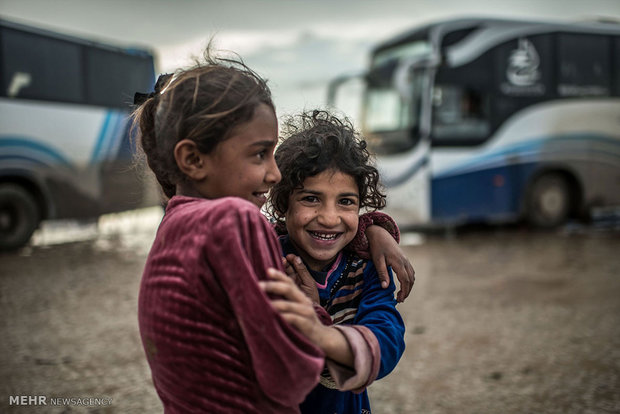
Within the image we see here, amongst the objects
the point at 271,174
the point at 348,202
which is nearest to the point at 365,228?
the point at 348,202

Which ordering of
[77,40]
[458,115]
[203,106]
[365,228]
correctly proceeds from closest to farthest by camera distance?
[203,106] < [365,228] < [77,40] < [458,115]

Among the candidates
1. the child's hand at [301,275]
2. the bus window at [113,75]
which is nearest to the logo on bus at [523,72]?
the bus window at [113,75]

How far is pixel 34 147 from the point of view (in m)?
8.04

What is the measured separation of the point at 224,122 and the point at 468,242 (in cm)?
848

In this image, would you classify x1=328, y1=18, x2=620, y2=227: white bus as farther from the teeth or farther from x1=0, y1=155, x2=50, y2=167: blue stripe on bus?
the teeth

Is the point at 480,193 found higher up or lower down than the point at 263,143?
lower down

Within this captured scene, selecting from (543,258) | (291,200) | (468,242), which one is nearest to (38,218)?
(468,242)

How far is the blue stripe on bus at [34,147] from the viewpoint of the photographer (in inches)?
306

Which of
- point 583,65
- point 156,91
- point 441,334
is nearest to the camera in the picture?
point 156,91

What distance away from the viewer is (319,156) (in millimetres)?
1396

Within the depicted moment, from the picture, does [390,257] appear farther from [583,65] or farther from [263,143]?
[583,65]

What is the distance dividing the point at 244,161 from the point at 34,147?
8.10m

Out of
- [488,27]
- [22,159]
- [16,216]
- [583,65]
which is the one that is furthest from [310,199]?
[583,65]

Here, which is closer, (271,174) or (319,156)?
(271,174)
